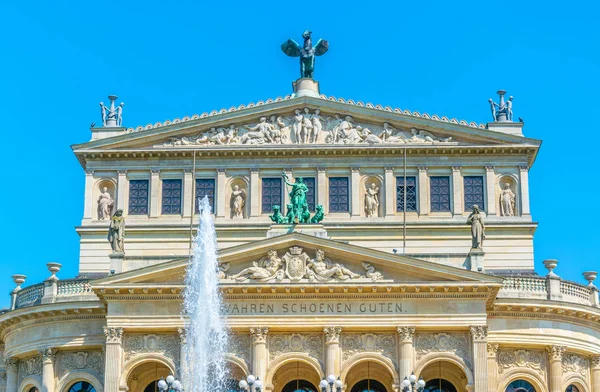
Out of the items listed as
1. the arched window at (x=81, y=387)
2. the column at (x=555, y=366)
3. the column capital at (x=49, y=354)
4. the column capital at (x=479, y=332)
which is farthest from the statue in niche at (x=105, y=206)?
the column at (x=555, y=366)

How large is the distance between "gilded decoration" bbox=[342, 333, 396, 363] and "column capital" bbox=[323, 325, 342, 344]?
50 cm

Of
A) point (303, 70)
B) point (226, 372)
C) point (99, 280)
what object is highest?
point (303, 70)

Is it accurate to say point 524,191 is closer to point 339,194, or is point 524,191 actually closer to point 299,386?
point 339,194

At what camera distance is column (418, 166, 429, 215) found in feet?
204

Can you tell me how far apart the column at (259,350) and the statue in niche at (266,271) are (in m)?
2.05

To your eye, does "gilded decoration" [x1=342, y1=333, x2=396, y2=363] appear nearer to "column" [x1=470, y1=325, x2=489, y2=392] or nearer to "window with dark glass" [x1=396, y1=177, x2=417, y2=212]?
"column" [x1=470, y1=325, x2=489, y2=392]

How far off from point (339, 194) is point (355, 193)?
78cm

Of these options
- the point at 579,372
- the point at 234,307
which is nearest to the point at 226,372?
the point at 234,307

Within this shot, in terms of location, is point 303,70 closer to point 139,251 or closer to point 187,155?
point 187,155

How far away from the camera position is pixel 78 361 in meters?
56.9

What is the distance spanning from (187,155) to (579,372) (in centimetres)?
2061

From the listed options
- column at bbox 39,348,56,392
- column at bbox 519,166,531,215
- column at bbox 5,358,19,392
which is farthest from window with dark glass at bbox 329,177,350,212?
column at bbox 5,358,19,392

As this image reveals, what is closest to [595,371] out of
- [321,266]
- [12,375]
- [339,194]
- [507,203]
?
[507,203]

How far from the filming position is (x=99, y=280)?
175 ft
